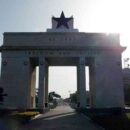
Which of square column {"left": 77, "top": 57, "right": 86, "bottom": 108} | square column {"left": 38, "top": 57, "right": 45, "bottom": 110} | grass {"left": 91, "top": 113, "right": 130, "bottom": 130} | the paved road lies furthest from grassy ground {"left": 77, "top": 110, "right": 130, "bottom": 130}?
square column {"left": 38, "top": 57, "right": 45, "bottom": 110}

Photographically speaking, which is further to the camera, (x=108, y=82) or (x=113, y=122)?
(x=108, y=82)

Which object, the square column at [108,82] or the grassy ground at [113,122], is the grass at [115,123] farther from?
the square column at [108,82]

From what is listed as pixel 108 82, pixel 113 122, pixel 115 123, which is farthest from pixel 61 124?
pixel 108 82

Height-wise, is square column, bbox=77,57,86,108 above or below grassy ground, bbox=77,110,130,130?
above

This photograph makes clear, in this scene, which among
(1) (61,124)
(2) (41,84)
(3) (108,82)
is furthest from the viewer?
(3) (108,82)

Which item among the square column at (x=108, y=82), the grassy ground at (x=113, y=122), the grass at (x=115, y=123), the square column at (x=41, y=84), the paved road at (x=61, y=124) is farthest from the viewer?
the square column at (x=108, y=82)

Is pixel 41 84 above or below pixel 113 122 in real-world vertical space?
above

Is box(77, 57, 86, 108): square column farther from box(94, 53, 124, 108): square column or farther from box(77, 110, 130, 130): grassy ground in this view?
box(77, 110, 130, 130): grassy ground

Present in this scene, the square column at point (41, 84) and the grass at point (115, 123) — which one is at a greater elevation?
the square column at point (41, 84)

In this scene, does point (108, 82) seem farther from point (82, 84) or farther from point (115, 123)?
point (115, 123)

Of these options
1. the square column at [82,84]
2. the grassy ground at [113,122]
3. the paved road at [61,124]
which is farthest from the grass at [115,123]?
the square column at [82,84]

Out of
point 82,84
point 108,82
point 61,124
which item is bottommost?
point 61,124

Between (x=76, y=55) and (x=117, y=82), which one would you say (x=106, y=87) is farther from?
(x=76, y=55)

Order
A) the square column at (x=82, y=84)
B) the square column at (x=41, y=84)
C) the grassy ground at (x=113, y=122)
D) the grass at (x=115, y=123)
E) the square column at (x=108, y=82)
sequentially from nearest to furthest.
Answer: the grass at (x=115, y=123)
the grassy ground at (x=113, y=122)
the square column at (x=41, y=84)
the square column at (x=82, y=84)
the square column at (x=108, y=82)
